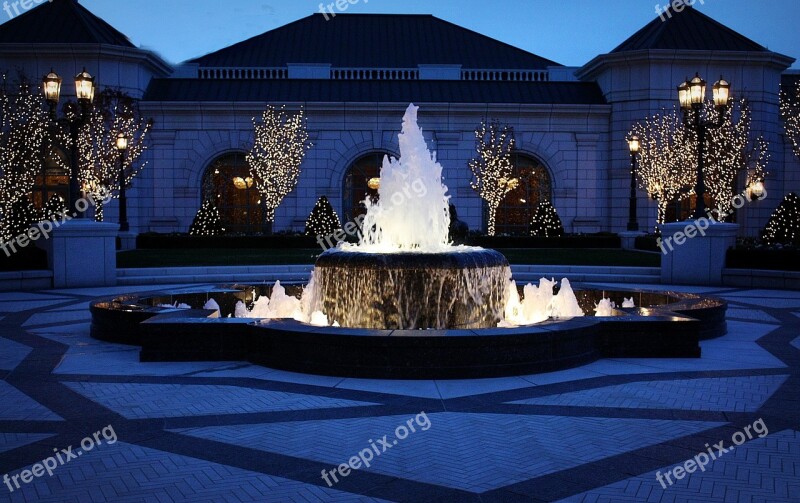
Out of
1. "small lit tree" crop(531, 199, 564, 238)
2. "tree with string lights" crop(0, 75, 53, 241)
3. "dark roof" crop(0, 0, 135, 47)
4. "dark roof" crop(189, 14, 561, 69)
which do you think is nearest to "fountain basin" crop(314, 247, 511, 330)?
"tree with string lights" crop(0, 75, 53, 241)

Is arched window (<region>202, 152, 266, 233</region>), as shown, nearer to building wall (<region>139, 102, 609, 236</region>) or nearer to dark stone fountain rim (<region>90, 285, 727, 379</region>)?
building wall (<region>139, 102, 609, 236</region>)

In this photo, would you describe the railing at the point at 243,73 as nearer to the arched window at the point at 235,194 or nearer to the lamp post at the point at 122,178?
the arched window at the point at 235,194

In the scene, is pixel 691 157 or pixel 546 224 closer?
pixel 546 224

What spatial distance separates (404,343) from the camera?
9.59 m

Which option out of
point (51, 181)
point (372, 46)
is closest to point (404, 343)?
point (51, 181)

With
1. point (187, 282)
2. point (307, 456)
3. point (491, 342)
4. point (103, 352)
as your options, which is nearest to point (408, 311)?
point (491, 342)

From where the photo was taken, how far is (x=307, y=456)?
6559mm

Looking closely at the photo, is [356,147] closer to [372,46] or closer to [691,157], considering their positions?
[372,46]

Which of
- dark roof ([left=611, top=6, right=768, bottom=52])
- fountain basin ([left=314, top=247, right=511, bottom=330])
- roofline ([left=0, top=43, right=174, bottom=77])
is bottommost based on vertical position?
fountain basin ([left=314, top=247, right=511, bottom=330])

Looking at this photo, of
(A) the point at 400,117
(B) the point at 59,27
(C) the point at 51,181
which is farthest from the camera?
(A) the point at 400,117

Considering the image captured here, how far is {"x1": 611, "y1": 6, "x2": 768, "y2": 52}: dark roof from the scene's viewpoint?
38.4 meters

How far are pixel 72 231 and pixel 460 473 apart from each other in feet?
57.1

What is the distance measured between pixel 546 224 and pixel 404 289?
23760 mm

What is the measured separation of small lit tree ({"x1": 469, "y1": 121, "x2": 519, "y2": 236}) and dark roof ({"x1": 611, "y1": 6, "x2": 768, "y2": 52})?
24.8ft
